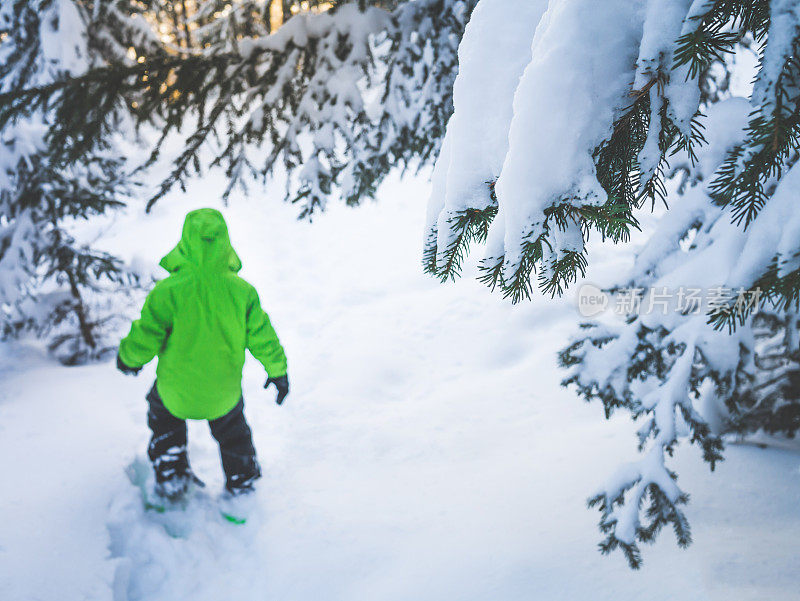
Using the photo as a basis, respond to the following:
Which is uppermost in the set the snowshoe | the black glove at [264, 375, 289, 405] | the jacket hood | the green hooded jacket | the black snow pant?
the jacket hood

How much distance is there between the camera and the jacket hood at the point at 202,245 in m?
2.74

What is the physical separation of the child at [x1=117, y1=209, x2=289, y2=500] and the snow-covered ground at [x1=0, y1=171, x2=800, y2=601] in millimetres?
541

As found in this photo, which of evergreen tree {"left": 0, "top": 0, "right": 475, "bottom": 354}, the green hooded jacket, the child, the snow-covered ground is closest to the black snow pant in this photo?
the child

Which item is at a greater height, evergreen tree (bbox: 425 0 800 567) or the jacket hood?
evergreen tree (bbox: 425 0 800 567)

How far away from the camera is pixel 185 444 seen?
3.30 meters

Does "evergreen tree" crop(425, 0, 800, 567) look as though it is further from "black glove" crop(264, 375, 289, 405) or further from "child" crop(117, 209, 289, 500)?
"black glove" crop(264, 375, 289, 405)

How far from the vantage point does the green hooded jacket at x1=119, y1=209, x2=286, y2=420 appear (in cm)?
278

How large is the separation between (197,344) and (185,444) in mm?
916

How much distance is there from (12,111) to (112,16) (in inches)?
284

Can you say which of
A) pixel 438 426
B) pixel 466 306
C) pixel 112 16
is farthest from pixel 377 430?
pixel 112 16

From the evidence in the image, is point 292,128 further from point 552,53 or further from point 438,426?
point 438,426

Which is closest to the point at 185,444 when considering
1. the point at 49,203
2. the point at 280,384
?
the point at 280,384

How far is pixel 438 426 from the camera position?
4.50 metres

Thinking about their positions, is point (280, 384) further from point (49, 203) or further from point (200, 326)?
point (49, 203)
